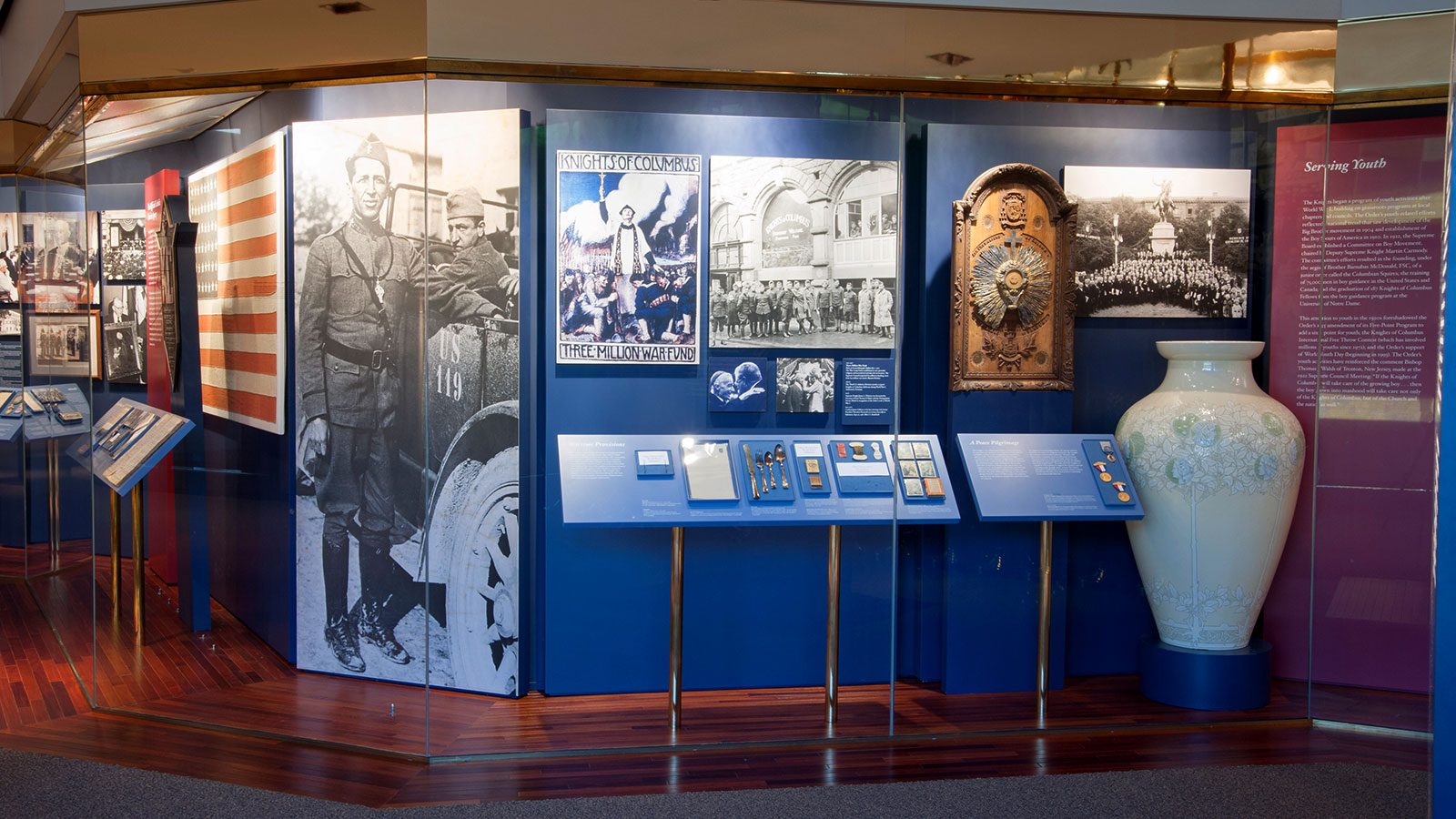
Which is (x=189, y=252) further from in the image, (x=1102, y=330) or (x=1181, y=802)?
(x=1181, y=802)

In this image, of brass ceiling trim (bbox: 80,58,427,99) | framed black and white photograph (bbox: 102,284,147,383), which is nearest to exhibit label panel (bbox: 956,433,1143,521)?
brass ceiling trim (bbox: 80,58,427,99)

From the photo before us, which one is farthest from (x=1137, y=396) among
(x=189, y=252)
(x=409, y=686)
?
(x=189, y=252)

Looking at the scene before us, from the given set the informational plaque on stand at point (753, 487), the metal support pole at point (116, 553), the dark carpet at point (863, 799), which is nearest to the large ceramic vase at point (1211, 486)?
the dark carpet at point (863, 799)

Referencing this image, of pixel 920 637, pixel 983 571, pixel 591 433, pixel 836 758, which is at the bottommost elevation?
pixel 836 758

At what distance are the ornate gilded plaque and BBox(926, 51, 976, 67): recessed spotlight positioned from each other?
0.41 meters

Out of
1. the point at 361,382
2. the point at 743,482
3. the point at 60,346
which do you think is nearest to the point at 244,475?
the point at 361,382

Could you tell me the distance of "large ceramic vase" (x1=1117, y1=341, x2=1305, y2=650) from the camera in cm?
364

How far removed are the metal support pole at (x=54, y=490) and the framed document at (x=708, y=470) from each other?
3904 mm

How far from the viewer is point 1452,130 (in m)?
1.75

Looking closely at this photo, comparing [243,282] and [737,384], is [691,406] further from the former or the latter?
[243,282]

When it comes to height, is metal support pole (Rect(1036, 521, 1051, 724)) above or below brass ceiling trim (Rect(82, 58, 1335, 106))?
below

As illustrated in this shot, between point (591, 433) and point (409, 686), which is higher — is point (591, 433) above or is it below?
above

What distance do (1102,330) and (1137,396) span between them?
295 mm

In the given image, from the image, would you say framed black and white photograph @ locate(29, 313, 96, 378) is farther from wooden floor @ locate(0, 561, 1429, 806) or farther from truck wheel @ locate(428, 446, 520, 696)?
truck wheel @ locate(428, 446, 520, 696)
